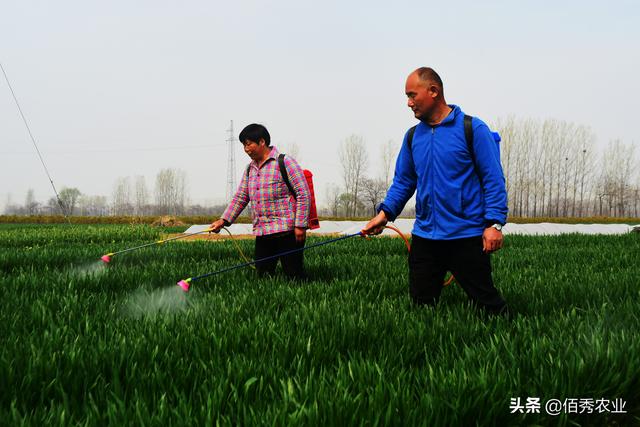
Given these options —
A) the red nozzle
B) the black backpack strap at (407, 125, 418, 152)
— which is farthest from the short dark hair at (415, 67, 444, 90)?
the red nozzle

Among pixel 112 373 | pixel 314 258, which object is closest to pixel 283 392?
pixel 112 373

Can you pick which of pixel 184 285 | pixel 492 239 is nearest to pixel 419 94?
pixel 492 239

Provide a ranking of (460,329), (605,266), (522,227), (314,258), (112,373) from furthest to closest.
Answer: (522,227), (314,258), (605,266), (460,329), (112,373)

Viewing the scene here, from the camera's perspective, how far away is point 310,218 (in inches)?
188

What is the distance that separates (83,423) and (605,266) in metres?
6.06

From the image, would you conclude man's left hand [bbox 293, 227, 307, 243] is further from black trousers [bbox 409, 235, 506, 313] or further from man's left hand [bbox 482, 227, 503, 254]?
man's left hand [bbox 482, 227, 503, 254]

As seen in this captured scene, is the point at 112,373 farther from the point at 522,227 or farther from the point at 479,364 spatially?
the point at 522,227

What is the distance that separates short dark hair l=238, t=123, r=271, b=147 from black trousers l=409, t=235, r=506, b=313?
2.00m

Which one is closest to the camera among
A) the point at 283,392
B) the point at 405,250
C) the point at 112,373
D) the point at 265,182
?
the point at 283,392

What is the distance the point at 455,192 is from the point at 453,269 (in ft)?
1.74

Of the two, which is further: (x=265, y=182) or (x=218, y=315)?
(x=265, y=182)

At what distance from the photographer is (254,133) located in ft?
15.2

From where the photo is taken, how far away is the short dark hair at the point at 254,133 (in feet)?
15.1

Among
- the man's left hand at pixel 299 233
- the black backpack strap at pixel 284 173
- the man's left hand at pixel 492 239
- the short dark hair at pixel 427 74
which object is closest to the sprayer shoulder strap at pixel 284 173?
the black backpack strap at pixel 284 173
